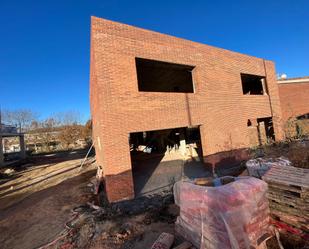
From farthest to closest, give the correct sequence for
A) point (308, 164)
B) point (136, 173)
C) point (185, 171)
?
point (136, 173), point (185, 171), point (308, 164)

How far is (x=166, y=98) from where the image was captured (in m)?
7.21

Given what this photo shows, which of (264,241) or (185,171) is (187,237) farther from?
(185,171)

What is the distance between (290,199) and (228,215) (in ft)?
4.37

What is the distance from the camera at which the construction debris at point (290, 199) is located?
2.83 meters

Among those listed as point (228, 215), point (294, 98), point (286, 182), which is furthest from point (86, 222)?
point (294, 98)

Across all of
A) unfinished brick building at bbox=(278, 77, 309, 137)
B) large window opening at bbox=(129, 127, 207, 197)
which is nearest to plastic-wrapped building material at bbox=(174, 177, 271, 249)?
large window opening at bbox=(129, 127, 207, 197)

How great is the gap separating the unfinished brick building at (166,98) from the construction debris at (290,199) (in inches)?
170


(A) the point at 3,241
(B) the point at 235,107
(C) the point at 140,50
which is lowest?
(A) the point at 3,241

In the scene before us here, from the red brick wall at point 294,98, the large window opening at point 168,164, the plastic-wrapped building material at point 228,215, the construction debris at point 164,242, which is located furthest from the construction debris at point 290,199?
the red brick wall at point 294,98

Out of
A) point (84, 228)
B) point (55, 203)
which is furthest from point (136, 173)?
point (84, 228)

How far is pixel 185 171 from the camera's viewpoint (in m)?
8.57

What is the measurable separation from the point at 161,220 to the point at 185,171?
4.37 metres

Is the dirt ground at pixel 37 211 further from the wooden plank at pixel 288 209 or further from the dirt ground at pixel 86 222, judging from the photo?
the wooden plank at pixel 288 209

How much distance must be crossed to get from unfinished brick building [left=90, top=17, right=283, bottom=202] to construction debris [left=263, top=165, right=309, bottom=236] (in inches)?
170
